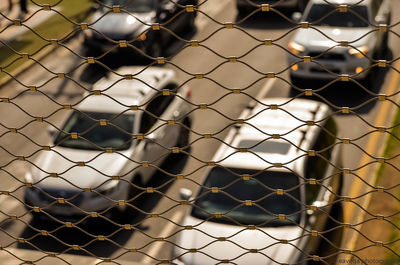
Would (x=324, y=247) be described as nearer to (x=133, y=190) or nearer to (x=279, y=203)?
(x=279, y=203)

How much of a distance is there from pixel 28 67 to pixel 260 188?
7.77 metres

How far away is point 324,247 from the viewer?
7.45 m

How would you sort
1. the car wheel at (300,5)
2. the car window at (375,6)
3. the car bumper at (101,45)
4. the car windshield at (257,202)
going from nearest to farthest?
the car windshield at (257,202) → the car window at (375,6) → the car bumper at (101,45) → the car wheel at (300,5)

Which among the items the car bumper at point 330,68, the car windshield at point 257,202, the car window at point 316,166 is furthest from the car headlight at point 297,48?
the car windshield at point 257,202

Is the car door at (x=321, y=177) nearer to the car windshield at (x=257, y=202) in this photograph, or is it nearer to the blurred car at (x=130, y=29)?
the car windshield at (x=257, y=202)

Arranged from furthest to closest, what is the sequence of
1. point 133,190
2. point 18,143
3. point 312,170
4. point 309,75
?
point 309,75 → point 18,143 → point 133,190 → point 312,170

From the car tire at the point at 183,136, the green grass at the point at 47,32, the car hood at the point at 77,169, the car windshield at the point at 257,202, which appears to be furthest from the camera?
the green grass at the point at 47,32

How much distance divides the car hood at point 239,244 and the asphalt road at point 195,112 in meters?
0.68

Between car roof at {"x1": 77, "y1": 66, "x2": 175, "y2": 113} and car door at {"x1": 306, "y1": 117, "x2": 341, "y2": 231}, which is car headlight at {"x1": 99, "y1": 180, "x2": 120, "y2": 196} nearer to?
car roof at {"x1": 77, "y1": 66, "x2": 175, "y2": 113}

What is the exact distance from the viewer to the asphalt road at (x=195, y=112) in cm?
857

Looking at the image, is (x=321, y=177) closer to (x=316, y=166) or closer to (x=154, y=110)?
(x=316, y=166)

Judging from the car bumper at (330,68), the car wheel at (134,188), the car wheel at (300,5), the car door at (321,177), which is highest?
the car wheel at (300,5)

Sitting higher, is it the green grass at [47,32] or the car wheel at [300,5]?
the car wheel at [300,5]

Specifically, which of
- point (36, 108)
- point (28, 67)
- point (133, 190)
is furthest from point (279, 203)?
point (28, 67)
